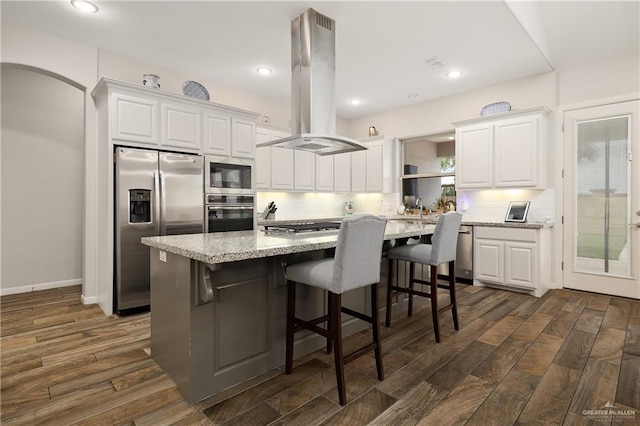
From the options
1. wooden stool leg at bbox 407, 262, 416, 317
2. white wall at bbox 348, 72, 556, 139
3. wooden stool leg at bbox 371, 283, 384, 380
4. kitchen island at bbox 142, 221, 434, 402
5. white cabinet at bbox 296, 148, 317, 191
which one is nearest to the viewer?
kitchen island at bbox 142, 221, 434, 402

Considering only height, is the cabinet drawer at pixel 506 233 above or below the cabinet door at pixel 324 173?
below

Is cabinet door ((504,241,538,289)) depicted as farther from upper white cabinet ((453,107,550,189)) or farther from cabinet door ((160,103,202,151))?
cabinet door ((160,103,202,151))

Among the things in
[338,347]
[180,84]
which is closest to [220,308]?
[338,347]

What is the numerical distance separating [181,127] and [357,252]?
283cm

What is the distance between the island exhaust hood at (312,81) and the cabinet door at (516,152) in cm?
260

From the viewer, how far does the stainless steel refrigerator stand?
3.41m

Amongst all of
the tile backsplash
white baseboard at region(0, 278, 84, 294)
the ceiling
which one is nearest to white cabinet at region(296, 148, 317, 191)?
the tile backsplash

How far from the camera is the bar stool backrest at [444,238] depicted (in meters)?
2.79

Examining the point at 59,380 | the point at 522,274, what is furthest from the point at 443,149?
the point at 59,380

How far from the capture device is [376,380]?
2174 millimetres

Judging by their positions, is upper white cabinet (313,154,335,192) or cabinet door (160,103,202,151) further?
upper white cabinet (313,154,335,192)

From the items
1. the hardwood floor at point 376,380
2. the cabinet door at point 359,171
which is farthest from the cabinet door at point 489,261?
→ the cabinet door at point 359,171

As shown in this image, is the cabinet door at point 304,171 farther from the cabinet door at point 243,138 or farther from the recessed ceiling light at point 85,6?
the recessed ceiling light at point 85,6

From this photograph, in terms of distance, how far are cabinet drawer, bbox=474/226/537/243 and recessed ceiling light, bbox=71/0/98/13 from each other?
489 centimetres
